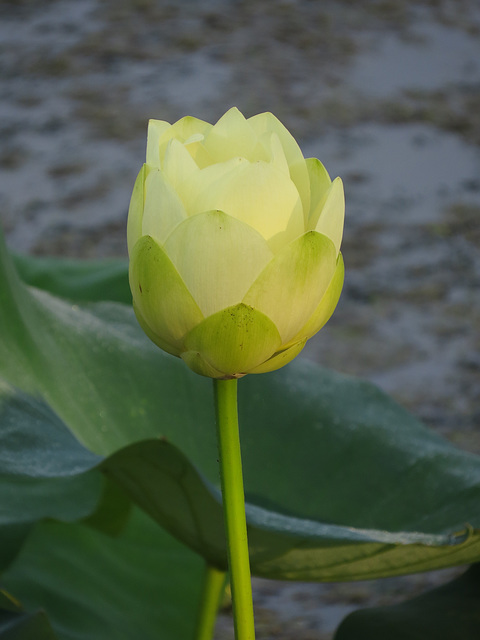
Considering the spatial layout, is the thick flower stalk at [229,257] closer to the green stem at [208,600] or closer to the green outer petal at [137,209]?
the green outer petal at [137,209]

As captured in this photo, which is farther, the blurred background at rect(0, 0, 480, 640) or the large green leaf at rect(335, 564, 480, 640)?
the blurred background at rect(0, 0, 480, 640)

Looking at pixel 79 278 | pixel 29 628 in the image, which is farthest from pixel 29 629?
pixel 79 278

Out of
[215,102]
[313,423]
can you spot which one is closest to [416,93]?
[215,102]

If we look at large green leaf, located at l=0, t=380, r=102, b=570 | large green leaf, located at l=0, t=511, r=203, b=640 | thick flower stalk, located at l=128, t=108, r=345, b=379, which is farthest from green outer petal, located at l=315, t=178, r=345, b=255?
large green leaf, located at l=0, t=511, r=203, b=640

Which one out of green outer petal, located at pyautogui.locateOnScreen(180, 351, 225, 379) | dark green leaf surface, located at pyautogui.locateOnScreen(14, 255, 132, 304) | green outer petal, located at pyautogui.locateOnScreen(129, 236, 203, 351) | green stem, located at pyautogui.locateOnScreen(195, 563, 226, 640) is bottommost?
dark green leaf surface, located at pyautogui.locateOnScreen(14, 255, 132, 304)

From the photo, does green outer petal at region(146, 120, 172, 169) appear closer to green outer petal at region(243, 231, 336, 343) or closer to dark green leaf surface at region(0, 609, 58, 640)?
green outer petal at region(243, 231, 336, 343)

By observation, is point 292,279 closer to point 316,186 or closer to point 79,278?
point 316,186

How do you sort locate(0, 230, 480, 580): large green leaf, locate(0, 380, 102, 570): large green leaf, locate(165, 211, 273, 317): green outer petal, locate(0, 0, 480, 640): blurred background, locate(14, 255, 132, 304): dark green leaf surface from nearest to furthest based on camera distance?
locate(165, 211, 273, 317): green outer petal
locate(0, 380, 102, 570): large green leaf
locate(0, 230, 480, 580): large green leaf
locate(14, 255, 132, 304): dark green leaf surface
locate(0, 0, 480, 640): blurred background

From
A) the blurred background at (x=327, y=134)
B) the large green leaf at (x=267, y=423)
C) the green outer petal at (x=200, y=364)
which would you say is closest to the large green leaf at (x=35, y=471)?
the large green leaf at (x=267, y=423)
